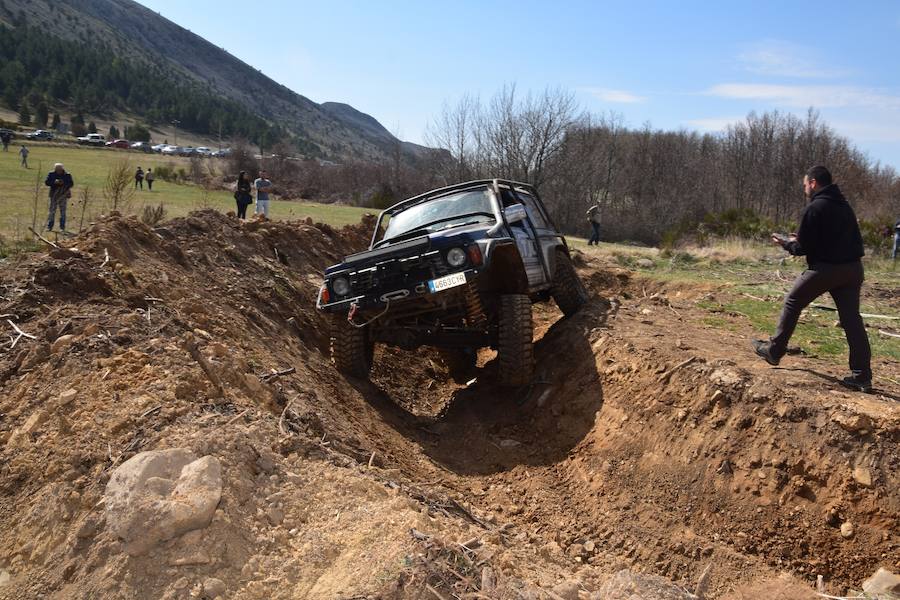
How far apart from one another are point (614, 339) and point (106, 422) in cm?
472

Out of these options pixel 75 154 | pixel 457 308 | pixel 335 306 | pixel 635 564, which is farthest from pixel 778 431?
pixel 75 154

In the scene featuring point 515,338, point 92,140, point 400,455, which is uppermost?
point 92,140

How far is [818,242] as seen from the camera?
17.0ft

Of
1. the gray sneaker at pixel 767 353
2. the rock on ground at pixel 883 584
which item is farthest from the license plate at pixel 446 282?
the rock on ground at pixel 883 584

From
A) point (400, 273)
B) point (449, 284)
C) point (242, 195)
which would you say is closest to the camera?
point (449, 284)

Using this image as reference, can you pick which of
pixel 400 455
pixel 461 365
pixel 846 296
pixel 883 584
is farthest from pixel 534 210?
pixel 883 584

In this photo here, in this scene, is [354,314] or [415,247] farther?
[354,314]

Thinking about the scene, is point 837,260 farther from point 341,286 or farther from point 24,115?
point 24,115

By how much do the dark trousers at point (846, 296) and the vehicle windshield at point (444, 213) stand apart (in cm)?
306

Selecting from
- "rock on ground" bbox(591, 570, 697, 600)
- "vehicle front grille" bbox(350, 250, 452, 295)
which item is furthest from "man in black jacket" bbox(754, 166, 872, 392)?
"vehicle front grille" bbox(350, 250, 452, 295)

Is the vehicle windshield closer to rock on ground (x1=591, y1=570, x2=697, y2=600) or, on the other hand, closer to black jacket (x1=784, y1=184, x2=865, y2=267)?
black jacket (x1=784, y1=184, x2=865, y2=267)

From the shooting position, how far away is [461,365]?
869 cm

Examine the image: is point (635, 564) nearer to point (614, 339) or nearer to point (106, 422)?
point (614, 339)

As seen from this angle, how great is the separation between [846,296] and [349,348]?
4.50 metres
